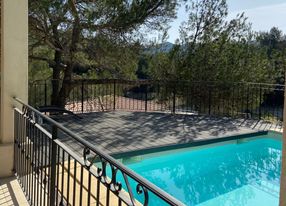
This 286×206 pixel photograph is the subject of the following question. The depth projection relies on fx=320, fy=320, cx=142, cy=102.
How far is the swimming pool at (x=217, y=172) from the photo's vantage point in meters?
4.53

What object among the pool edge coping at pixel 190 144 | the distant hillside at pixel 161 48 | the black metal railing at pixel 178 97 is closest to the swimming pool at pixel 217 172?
the pool edge coping at pixel 190 144

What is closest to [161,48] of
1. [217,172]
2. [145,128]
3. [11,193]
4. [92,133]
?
[145,128]

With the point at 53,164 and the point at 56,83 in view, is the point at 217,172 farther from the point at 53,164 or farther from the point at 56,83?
the point at 56,83

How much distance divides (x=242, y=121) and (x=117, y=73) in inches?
165

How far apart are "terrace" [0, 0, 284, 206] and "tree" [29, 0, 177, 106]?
36.5 inches

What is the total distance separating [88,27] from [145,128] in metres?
3.67

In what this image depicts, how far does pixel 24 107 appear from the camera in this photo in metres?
3.33

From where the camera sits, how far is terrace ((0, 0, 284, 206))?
6.08 feet

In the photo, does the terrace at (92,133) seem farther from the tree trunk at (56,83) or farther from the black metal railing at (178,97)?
the tree trunk at (56,83)

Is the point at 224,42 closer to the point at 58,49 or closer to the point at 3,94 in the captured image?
the point at 58,49

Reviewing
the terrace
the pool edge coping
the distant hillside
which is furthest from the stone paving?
the distant hillside

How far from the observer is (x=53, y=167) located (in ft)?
7.27

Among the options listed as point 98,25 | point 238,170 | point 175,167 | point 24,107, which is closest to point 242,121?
point 238,170

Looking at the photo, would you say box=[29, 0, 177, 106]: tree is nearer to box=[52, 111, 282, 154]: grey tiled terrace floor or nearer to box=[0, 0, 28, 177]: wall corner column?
box=[52, 111, 282, 154]: grey tiled terrace floor
